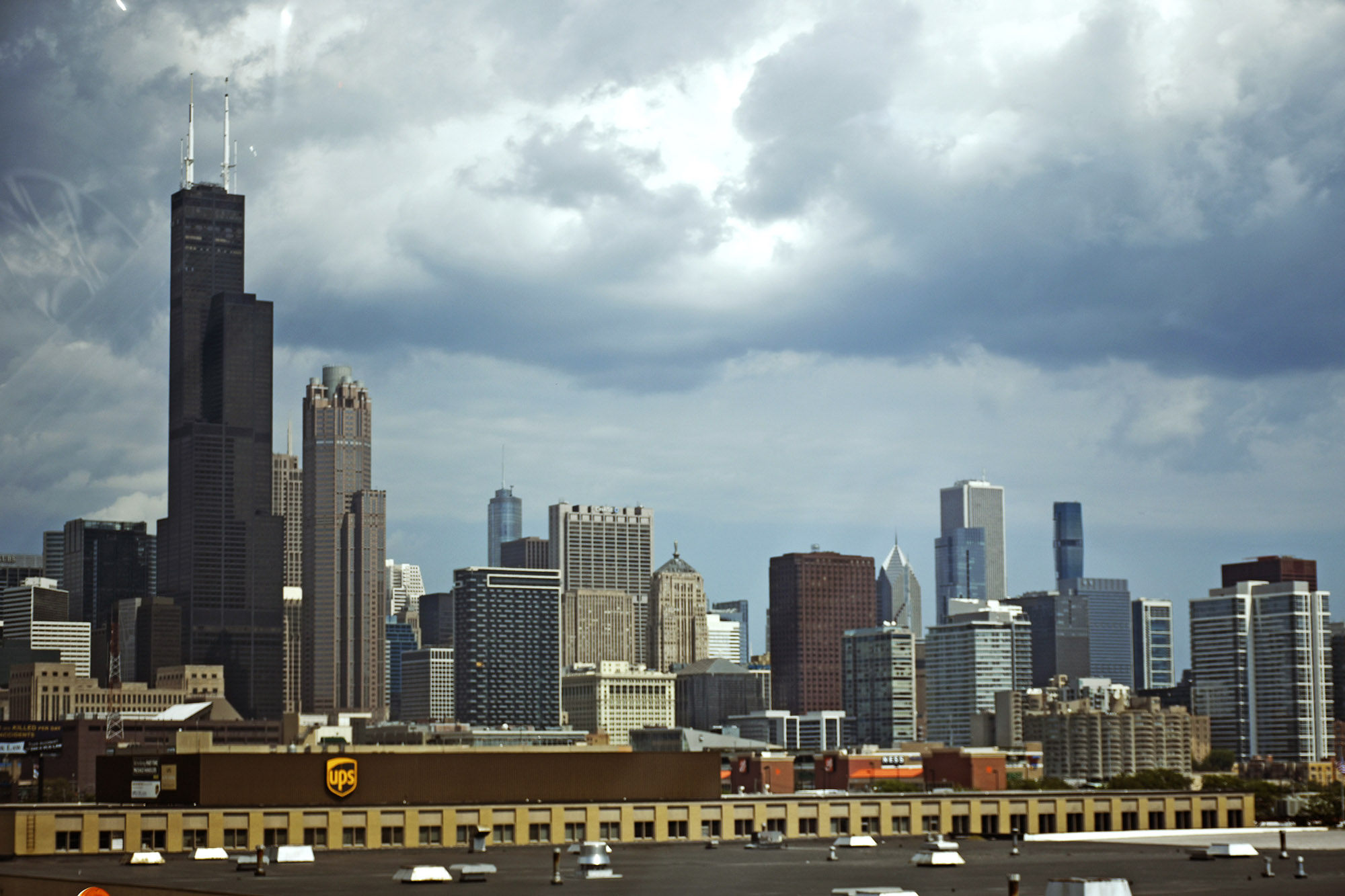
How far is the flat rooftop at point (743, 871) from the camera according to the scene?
90062 millimetres

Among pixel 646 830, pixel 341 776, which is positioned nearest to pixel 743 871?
pixel 646 830

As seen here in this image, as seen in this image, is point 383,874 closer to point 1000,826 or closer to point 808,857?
point 808,857

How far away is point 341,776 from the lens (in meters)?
148

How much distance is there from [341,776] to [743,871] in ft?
168

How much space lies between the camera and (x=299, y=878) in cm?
10056

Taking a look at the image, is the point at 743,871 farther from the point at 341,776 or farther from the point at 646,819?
the point at 341,776

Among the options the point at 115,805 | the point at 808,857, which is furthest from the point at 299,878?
the point at 115,805

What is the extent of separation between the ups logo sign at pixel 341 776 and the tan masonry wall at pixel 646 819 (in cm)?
216

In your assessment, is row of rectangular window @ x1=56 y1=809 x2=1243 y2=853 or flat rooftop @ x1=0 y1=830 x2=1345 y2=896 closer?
flat rooftop @ x1=0 y1=830 x2=1345 y2=896

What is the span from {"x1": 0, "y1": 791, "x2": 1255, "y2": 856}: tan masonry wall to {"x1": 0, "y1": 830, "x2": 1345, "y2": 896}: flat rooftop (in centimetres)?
571

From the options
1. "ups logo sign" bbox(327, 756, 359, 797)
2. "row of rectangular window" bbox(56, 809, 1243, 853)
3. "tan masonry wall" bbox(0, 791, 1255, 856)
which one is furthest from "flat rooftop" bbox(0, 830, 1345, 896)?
"ups logo sign" bbox(327, 756, 359, 797)

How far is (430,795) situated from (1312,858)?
72081 mm

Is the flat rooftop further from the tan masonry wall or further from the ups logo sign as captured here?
the ups logo sign

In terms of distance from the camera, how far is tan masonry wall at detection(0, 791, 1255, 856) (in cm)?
14062
